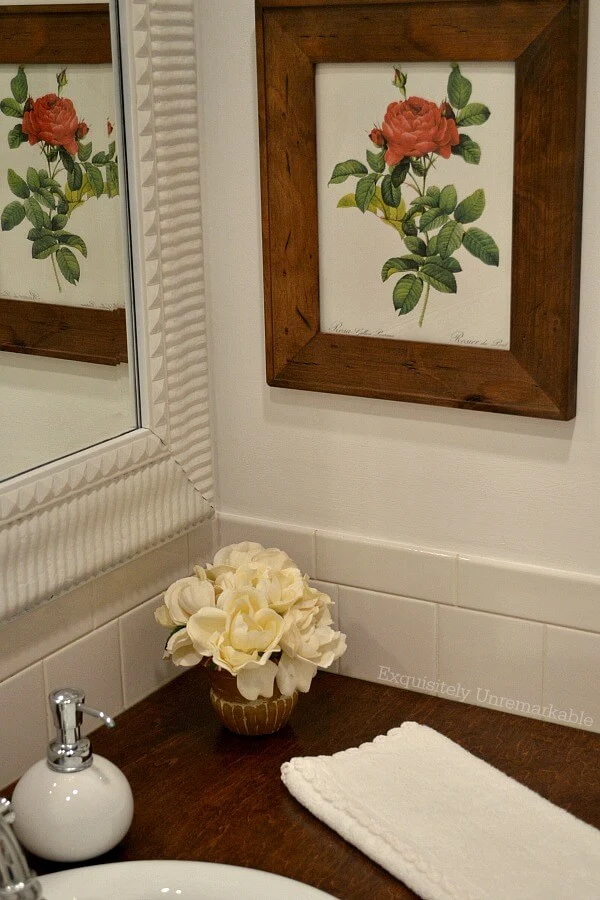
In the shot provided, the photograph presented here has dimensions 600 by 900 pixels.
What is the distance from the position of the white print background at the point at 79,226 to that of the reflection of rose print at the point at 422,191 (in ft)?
0.88

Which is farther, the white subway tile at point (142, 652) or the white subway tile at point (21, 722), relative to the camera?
the white subway tile at point (142, 652)

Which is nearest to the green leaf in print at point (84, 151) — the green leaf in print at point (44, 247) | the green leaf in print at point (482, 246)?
the green leaf in print at point (44, 247)

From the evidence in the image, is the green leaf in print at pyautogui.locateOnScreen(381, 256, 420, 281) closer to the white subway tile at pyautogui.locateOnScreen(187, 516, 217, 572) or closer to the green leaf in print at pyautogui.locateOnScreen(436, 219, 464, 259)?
the green leaf in print at pyautogui.locateOnScreen(436, 219, 464, 259)

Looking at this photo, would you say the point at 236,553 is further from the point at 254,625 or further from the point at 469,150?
the point at 469,150

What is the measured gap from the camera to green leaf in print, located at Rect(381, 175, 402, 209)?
1.28 meters

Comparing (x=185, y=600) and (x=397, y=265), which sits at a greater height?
(x=397, y=265)

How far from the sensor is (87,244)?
1266mm

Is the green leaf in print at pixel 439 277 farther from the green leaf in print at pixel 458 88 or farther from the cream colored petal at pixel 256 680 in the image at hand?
the cream colored petal at pixel 256 680

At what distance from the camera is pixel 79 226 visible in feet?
4.09

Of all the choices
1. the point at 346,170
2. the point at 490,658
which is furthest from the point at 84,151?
the point at 490,658

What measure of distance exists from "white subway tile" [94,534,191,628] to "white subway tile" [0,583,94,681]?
2 centimetres

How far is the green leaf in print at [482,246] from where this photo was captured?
1235 millimetres

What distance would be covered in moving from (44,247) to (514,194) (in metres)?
0.50

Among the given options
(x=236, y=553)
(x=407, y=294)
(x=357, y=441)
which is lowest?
(x=236, y=553)
